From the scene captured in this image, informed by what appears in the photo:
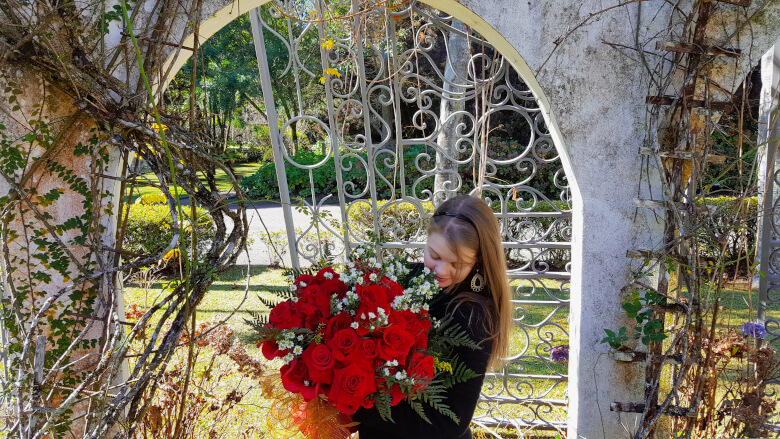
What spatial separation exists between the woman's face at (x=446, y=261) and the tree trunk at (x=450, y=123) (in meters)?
1.74

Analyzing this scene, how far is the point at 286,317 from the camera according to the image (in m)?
1.62

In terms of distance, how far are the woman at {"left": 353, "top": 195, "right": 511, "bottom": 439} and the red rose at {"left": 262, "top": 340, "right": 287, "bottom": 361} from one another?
14.4 inches

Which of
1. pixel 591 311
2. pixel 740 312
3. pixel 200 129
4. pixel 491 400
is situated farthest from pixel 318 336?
pixel 740 312

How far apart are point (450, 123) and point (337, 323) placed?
8.69 ft

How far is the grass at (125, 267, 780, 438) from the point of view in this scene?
12.8ft

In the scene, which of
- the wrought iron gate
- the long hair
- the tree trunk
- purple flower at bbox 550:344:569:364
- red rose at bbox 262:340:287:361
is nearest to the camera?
red rose at bbox 262:340:287:361

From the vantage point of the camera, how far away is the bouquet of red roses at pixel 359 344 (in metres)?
1.54

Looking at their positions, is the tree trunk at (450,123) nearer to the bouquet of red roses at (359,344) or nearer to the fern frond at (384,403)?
the bouquet of red roses at (359,344)

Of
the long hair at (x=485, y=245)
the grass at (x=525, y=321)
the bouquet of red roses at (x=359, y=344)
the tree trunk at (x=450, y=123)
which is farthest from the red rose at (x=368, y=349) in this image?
the tree trunk at (x=450, y=123)

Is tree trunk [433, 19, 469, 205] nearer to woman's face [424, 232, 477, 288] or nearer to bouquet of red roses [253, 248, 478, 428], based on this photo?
woman's face [424, 232, 477, 288]

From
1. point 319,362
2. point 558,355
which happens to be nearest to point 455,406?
point 319,362

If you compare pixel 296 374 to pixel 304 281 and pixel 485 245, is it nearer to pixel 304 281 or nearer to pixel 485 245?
pixel 304 281

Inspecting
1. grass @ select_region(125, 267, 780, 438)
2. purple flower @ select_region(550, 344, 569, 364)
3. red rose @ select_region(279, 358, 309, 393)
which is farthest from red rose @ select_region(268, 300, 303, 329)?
purple flower @ select_region(550, 344, 569, 364)

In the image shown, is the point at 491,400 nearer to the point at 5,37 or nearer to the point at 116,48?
the point at 116,48
